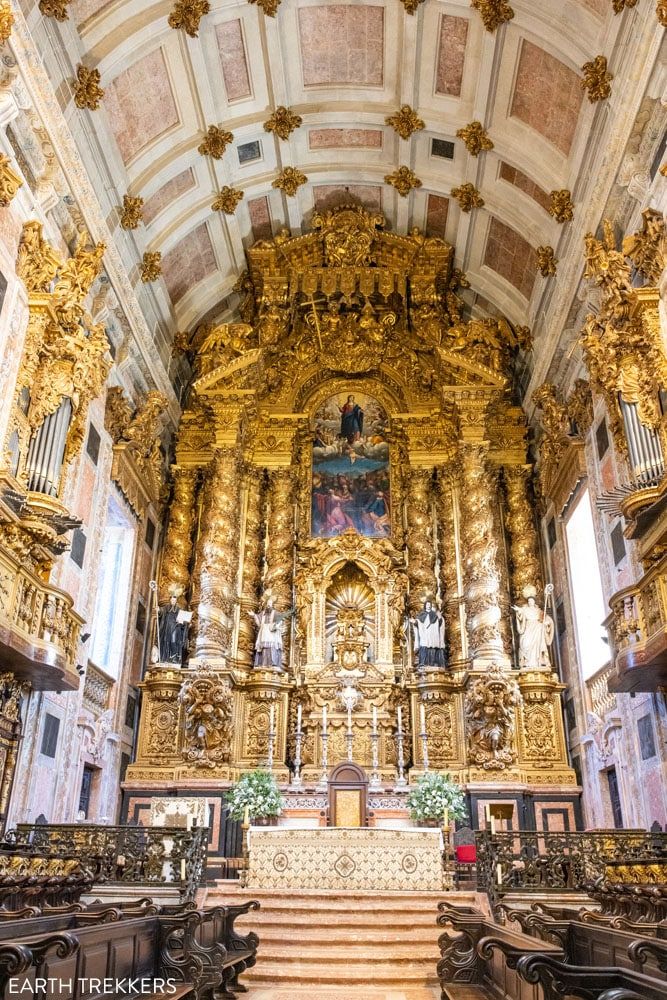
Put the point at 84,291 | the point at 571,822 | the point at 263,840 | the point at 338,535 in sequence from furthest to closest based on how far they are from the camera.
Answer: the point at 338,535
the point at 571,822
the point at 84,291
the point at 263,840

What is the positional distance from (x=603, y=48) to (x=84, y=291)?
30.5ft

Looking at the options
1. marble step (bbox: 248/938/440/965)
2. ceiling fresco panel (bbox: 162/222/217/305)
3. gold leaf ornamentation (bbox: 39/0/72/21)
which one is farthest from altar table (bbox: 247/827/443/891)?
ceiling fresco panel (bbox: 162/222/217/305)

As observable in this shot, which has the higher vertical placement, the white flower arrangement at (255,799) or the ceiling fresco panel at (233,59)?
the ceiling fresco panel at (233,59)

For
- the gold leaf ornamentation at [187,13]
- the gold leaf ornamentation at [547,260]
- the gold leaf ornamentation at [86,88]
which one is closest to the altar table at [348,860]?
the gold leaf ornamentation at [547,260]

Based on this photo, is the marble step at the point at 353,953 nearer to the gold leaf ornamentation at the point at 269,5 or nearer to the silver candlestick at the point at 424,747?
the silver candlestick at the point at 424,747

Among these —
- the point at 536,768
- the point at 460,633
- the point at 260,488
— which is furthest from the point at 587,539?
the point at 260,488

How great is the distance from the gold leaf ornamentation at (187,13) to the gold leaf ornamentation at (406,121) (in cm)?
468

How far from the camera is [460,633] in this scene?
61.6 feet

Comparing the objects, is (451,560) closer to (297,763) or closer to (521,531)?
(521,531)

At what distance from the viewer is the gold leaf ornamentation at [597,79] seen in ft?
44.5

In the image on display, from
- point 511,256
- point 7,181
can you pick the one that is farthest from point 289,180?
point 7,181

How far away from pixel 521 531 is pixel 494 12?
10768mm

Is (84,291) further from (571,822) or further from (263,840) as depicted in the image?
(571,822)

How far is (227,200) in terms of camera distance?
1936 cm
